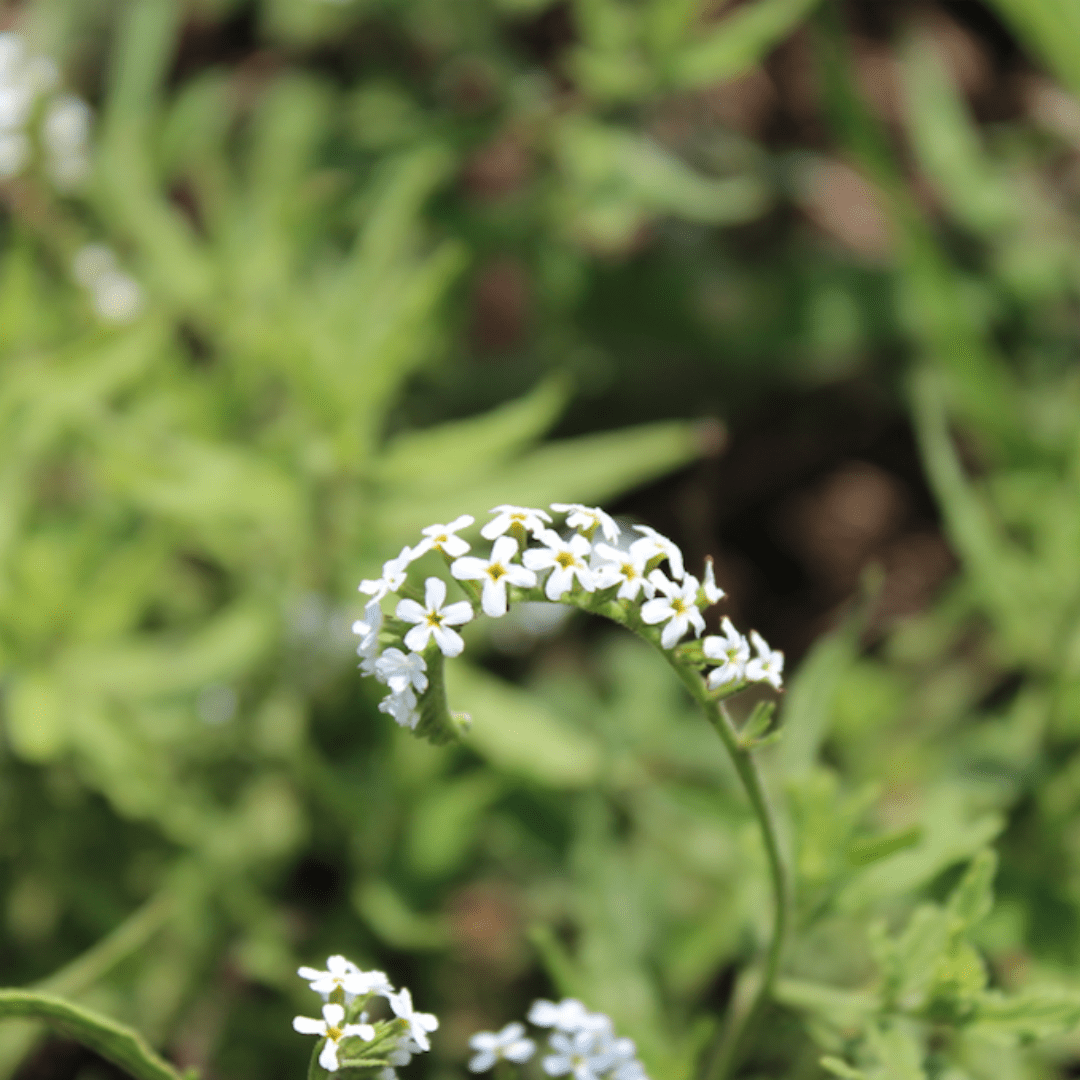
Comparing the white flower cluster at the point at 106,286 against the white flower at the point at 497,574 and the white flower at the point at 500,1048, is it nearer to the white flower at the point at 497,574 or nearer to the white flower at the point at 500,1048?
the white flower at the point at 497,574

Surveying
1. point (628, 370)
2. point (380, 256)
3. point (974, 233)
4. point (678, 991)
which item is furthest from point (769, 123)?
point (678, 991)

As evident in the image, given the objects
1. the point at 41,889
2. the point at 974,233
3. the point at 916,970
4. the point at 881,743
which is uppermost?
the point at 974,233

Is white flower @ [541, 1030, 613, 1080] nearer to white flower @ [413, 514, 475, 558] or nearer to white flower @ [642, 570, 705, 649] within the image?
white flower @ [642, 570, 705, 649]

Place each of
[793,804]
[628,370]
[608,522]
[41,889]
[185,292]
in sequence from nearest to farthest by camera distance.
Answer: [608,522], [793,804], [41,889], [185,292], [628,370]

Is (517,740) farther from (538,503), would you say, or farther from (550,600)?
(550,600)

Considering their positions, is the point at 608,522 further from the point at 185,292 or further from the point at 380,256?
the point at 185,292

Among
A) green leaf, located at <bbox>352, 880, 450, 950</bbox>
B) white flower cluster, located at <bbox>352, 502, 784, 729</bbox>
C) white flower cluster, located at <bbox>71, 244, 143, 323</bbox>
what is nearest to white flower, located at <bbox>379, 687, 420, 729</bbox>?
white flower cluster, located at <bbox>352, 502, 784, 729</bbox>

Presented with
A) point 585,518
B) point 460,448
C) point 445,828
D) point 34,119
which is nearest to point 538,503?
point 460,448
